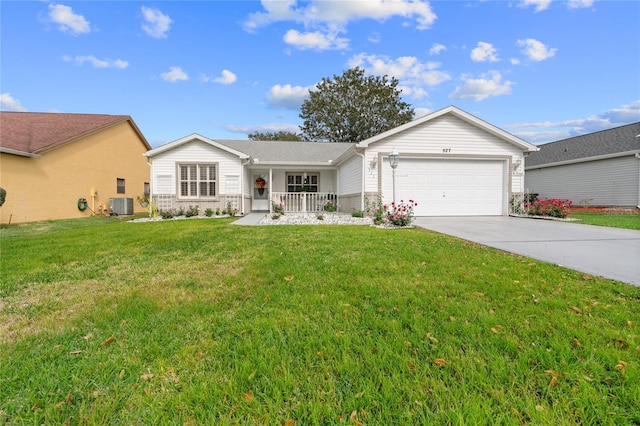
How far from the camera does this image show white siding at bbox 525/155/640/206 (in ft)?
50.4

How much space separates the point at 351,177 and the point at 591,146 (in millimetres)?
16114

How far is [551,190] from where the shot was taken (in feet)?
65.3

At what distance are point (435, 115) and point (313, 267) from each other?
10557mm

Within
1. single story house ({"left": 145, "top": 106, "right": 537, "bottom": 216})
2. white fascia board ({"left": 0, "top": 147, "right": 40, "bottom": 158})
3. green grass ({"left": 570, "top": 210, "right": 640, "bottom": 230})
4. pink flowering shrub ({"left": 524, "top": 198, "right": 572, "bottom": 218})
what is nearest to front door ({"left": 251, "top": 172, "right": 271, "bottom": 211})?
single story house ({"left": 145, "top": 106, "right": 537, "bottom": 216})

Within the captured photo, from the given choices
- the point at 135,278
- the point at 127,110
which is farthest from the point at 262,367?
the point at 127,110

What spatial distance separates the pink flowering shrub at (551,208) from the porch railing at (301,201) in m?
8.87

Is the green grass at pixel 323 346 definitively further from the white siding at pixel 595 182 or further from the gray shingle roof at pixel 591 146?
the gray shingle roof at pixel 591 146

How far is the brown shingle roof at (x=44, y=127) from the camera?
1306 centimetres

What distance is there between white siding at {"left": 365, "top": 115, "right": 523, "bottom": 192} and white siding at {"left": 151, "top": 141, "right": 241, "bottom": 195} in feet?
23.4

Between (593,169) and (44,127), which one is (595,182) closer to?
(593,169)

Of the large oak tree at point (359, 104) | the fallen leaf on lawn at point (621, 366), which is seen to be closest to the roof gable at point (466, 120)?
the fallen leaf on lawn at point (621, 366)

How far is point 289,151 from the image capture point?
18.2 metres

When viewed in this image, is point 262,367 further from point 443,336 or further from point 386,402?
point 443,336

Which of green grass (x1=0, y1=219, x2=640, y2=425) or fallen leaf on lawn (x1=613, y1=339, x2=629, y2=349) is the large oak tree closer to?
green grass (x1=0, y1=219, x2=640, y2=425)
